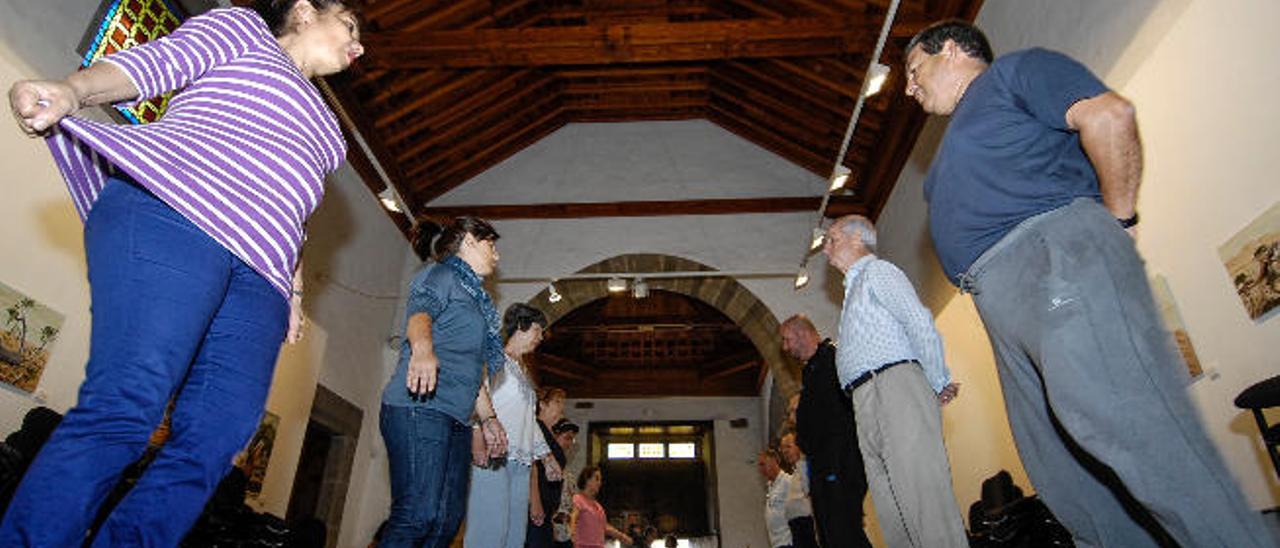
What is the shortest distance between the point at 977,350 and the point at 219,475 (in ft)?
17.5

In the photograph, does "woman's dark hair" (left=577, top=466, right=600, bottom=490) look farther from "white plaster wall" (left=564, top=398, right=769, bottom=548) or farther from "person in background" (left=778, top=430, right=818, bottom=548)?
"white plaster wall" (left=564, top=398, right=769, bottom=548)

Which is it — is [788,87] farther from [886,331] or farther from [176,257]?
[176,257]

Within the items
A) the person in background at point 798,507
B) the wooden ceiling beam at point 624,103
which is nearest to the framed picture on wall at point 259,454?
the person in background at point 798,507

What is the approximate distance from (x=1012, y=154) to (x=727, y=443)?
41.4 ft

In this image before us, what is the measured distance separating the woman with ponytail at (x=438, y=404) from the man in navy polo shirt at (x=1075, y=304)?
1.44 m

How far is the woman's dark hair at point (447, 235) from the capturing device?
2.55 meters

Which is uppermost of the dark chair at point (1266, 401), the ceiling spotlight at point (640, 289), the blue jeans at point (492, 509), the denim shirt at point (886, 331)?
the ceiling spotlight at point (640, 289)

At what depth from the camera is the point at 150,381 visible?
3.19 feet

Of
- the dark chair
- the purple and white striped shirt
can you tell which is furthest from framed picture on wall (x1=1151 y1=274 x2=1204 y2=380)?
the purple and white striped shirt

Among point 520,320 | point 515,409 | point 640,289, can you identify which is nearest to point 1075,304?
point 515,409

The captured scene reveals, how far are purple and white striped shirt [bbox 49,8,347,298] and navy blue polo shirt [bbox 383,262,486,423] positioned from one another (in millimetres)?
801

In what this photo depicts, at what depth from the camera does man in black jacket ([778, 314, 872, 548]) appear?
2.91 metres

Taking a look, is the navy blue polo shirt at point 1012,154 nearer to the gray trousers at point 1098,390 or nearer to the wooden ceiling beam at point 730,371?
the gray trousers at point 1098,390

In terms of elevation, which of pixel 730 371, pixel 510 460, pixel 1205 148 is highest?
pixel 730 371
